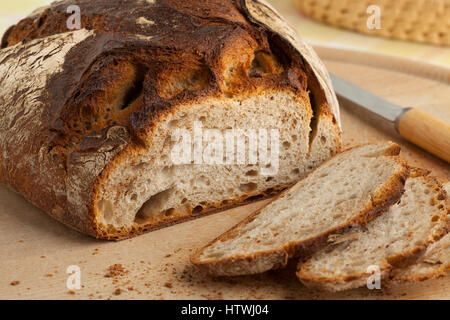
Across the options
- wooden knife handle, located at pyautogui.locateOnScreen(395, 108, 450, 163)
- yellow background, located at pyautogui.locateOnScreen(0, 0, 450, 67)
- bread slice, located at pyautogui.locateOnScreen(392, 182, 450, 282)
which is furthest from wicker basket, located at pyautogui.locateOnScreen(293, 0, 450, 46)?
bread slice, located at pyautogui.locateOnScreen(392, 182, 450, 282)

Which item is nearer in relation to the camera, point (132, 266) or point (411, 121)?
point (132, 266)

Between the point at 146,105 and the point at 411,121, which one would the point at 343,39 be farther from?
the point at 146,105

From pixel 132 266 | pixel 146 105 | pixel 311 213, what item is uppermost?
pixel 146 105

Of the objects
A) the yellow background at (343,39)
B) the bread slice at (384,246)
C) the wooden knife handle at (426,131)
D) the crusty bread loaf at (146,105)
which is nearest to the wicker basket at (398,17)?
the yellow background at (343,39)

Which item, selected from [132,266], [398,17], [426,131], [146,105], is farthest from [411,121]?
[398,17]

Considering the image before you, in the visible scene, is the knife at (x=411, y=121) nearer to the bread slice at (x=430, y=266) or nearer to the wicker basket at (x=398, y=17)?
the bread slice at (x=430, y=266)

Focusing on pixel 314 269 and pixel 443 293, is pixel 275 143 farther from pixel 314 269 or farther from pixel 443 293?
pixel 443 293
